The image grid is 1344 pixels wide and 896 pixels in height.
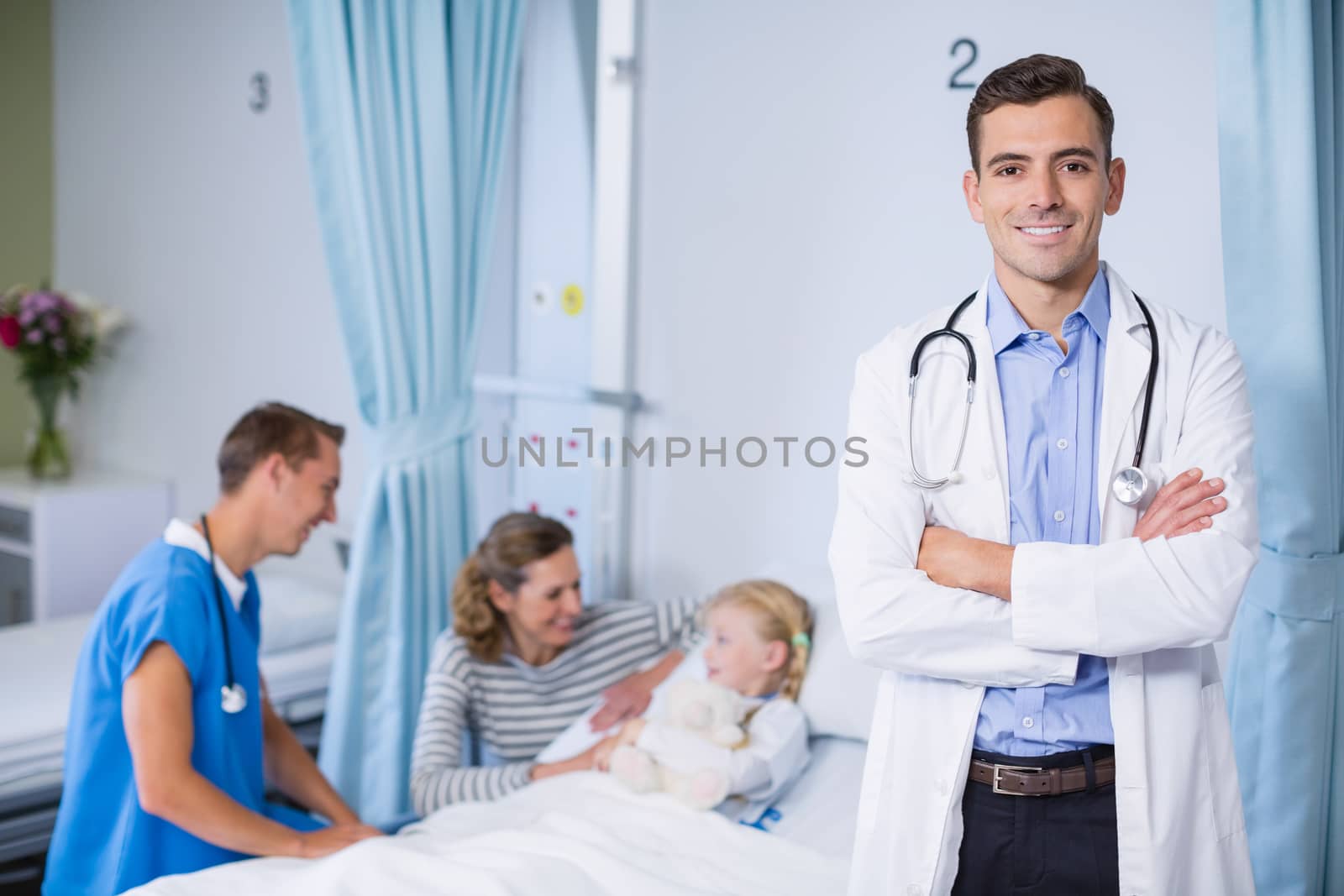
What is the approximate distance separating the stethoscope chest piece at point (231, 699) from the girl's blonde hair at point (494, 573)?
52 cm

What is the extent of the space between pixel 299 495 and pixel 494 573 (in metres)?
0.47

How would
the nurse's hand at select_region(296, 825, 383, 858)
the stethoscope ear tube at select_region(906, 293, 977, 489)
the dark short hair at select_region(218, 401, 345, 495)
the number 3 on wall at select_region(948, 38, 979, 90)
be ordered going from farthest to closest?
the number 3 on wall at select_region(948, 38, 979, 90)
the dark short hair at select_region(218, 401, 345, 495)
the nurse's hand at select_region(296, 825, 383, 858)
the stethoscope ear tube at select_region(906, 293, 977, 489)

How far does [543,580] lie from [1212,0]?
5.26ft

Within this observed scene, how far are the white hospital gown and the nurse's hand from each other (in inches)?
19.5

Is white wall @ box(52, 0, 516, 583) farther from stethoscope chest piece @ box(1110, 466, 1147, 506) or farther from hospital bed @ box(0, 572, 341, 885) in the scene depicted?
stethoscope chest piece @ box(1110, 466, 1147, 506)

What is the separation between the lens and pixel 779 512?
8.71 feet

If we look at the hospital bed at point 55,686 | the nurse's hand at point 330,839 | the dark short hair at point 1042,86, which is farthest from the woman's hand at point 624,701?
the dark short hair at point 1042,86

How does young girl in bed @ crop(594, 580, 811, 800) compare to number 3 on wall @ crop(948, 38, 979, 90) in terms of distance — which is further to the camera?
number 3 on wall @ crop(948, 38, 979, 90)

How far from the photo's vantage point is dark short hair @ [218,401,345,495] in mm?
2109

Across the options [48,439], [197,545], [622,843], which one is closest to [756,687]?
[622,843]

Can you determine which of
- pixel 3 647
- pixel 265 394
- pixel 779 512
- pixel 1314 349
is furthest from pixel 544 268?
pixel 1314 349

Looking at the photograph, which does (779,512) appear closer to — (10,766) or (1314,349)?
(1314,349)

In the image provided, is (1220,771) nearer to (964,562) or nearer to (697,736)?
(964,562)

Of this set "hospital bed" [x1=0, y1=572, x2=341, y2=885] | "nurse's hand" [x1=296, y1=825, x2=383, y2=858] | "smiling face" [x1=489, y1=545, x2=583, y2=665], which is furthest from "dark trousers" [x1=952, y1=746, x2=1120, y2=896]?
"hospital bed" [x1=0, y1=572, x2=341, y2=885]
